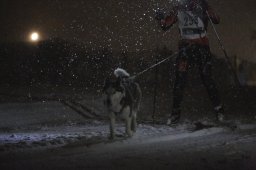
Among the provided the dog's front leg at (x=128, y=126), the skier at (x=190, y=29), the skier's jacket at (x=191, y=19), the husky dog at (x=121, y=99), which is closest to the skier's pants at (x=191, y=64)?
the skier at (x=190, y=29)

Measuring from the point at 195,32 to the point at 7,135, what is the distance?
419 centimetres

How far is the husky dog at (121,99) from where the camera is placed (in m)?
7.56

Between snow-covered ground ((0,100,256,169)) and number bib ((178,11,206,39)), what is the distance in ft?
6.02

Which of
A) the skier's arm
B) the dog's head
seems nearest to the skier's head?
the skier's arm

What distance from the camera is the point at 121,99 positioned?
7.78 m

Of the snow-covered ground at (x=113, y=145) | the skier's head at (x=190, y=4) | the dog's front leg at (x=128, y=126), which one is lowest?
the snow-covered ground at (x=113, y=145)

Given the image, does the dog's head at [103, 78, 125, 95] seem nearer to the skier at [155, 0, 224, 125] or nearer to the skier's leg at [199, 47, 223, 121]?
the skier at [155, 0, 224, 125]

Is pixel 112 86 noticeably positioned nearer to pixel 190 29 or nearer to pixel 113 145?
pixel 113 145

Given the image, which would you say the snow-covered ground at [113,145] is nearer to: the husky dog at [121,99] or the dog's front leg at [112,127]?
the dog's front leg at [112,127]

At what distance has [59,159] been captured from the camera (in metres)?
5.98

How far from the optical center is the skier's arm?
9.46 m

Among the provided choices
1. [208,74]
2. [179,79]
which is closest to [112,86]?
[179,79]

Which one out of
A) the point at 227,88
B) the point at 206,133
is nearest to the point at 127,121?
the point at 206,133

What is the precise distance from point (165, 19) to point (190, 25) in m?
0.52
